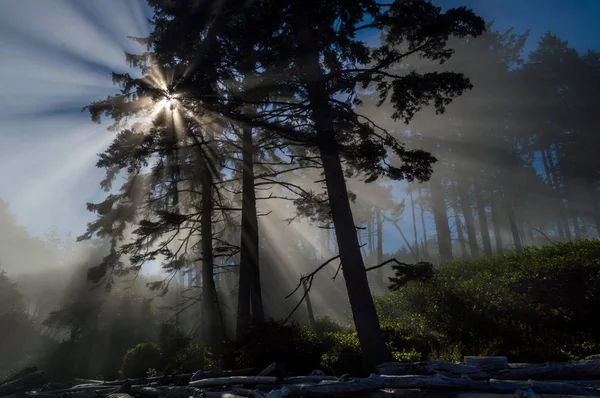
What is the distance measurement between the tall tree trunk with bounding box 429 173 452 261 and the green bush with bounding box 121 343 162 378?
71.5 ft

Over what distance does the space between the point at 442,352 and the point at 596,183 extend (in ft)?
112


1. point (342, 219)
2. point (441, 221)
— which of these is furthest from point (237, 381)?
point (441, 221)

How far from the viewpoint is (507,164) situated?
98.0ft

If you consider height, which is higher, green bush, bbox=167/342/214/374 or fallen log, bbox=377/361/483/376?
fallen log, bbox=377/361/483/376

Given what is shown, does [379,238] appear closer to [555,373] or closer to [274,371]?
[274,371]

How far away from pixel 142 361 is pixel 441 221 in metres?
25.0

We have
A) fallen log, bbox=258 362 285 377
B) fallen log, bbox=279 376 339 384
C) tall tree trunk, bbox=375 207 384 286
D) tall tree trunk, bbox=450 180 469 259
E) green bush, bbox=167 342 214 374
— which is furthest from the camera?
tall tree trunk, bbox=375 207 384 286

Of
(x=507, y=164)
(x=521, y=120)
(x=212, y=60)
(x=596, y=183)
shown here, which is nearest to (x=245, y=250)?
(x=212, y=60)

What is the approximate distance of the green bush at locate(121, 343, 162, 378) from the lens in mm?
12797

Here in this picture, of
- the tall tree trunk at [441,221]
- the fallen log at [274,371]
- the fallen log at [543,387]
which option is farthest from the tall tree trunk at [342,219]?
the tall tree trunk at [441,221]

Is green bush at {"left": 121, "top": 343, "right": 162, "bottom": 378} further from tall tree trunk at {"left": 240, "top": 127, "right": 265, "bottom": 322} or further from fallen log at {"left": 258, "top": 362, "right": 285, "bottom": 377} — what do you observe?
fallen log at {"left": 258, "top": 362, "right": 285, "bottom": 377}

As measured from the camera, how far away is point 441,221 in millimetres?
28891

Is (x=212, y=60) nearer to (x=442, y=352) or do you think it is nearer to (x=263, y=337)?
(x=263, y=337)

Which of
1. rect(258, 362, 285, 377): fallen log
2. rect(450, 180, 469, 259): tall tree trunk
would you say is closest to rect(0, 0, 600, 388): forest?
rect(258, 362, 285, 377): fallen log
